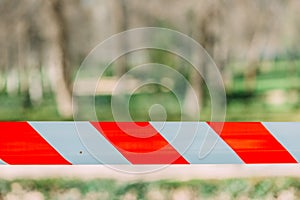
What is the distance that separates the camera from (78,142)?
6.27ft

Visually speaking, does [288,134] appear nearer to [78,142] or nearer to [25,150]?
[78,142]

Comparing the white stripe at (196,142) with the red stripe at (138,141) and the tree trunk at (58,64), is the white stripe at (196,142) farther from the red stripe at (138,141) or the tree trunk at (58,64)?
the tree trunk at (58,64)

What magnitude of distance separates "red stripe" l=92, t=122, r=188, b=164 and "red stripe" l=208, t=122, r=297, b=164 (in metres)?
0.21

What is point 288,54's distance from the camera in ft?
6.07

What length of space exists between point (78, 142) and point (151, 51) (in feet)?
1.56

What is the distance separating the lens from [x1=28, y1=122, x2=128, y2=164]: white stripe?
186 cm

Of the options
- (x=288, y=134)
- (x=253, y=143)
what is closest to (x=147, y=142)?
(x=253, y=143)

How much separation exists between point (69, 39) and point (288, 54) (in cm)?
86

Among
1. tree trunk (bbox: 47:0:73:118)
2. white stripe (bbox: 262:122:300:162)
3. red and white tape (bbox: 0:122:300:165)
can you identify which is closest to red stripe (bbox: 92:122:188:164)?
red and white tape (bbox: 0:122:300:165)

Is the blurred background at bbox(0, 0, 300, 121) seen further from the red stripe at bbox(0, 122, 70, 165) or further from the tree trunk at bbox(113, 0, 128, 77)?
the red stripe at bbox(0, 122, 70, 165)

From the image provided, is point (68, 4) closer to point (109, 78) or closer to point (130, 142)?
point (109, 78)

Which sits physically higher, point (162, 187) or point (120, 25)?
point (120, 25)

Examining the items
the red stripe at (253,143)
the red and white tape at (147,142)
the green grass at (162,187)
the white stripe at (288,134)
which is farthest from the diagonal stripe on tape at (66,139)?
the white stripe at (288,134)

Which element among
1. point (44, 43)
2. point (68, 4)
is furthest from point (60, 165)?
point (68, 4)
